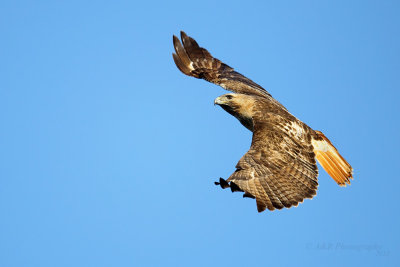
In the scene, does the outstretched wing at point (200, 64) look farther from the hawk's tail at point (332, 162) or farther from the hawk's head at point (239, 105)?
the hawk's tail at point (332, 162)

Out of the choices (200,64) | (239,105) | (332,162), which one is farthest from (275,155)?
(200,64)

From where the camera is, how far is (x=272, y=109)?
11922mm

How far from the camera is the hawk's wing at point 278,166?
970cm

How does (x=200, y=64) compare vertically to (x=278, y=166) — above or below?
above

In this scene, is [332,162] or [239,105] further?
[239,105]

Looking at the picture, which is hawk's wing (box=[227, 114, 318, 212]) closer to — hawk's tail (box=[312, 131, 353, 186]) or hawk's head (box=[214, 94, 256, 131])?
hawk's tail (box=[312, 131, 353, 186])

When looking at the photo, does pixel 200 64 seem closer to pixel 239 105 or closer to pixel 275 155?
pixel 239 105

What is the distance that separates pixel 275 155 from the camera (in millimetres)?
10688

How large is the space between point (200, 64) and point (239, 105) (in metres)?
3.42

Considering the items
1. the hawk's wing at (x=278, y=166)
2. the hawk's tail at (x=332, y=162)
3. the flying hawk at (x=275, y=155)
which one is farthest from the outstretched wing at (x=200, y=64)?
the hawk's wing at (x=278, y=166)

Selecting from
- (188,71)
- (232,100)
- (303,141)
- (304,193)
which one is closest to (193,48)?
(188,71)

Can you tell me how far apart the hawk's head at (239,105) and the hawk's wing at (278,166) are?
0.67m

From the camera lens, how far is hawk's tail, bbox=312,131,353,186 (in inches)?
464

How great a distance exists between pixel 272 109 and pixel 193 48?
13.7ft
